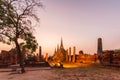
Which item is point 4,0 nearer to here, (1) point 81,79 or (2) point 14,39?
(2) point 14,39

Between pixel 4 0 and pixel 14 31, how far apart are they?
3.64 meters

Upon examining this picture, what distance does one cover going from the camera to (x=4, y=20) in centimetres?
2103

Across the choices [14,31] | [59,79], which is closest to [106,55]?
[14,31]

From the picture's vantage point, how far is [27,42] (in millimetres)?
22547

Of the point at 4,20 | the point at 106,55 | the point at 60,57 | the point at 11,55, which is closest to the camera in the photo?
the point at 4,20

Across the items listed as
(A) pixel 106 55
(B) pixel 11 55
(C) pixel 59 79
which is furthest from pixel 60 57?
(C) pixel 59 79

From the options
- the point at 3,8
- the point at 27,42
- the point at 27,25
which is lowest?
the point at 27,42

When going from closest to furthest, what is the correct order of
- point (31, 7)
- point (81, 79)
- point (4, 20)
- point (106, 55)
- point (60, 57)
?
point (81, 79), point (4, 20), point (31, 7), point (106, 55), point (60, 57)

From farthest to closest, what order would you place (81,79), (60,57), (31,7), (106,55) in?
1. (60,57)
2. (106,55)
3. (31,7)
4. (81,79)

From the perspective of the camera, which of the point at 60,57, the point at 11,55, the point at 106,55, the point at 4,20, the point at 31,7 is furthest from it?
the point at 60,57

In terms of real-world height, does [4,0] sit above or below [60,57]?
above

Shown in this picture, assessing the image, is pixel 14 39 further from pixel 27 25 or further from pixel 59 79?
pixel 59 79

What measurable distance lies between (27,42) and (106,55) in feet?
37.7

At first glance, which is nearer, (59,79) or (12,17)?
(59,79)
